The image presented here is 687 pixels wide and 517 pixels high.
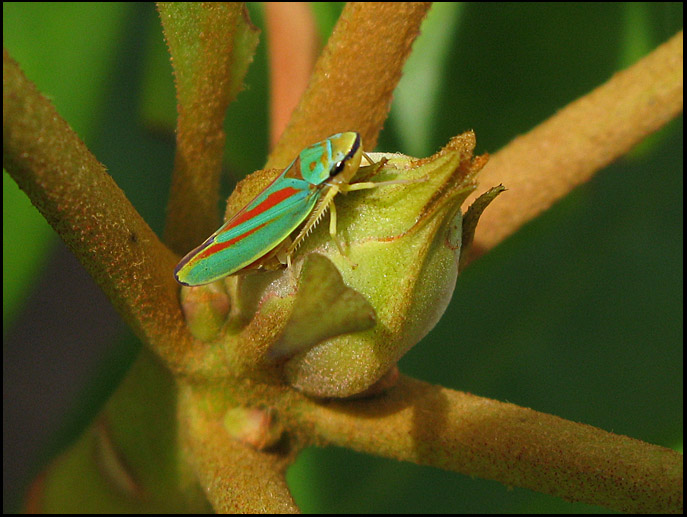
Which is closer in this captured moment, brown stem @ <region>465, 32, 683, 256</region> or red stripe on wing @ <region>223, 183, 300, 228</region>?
red stripe on wing @ <region>223, 183, 300, 228</region>

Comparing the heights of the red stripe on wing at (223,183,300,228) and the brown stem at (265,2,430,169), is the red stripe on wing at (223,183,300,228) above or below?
below

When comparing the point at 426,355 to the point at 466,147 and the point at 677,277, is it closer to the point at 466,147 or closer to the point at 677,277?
the point at 677,277

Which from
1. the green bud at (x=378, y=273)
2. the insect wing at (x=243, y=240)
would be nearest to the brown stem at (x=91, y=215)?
the insect wing at (x=243, y=240)

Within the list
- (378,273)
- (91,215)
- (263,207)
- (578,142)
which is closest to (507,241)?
(578,142)

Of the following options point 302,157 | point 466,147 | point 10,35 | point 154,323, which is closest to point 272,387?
point 154,323

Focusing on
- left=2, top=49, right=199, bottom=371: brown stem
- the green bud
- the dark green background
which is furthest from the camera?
the dark green background

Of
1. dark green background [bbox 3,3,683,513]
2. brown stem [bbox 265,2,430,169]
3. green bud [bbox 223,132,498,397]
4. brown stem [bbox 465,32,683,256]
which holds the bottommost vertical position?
dark green background [bbox 3,3,683,513]

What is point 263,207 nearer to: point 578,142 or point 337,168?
point 337,168

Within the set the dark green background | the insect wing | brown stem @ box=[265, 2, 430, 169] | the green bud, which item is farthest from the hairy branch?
the dark green background

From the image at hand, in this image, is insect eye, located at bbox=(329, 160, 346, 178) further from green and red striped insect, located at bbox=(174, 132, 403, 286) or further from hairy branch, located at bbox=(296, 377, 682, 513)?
hairy branch, located at bbox=(296, 377, 682, 513)
